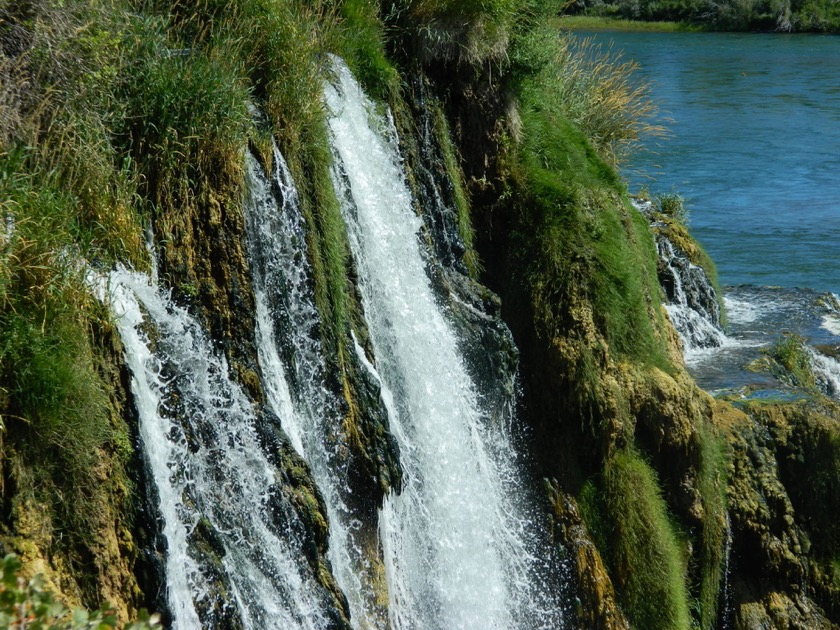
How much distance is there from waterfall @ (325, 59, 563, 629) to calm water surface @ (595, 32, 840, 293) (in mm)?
7364

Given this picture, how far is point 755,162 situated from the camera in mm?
25078

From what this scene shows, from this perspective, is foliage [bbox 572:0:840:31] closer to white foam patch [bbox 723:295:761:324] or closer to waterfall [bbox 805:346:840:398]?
white foam patch [bbox 723:295:761:324]

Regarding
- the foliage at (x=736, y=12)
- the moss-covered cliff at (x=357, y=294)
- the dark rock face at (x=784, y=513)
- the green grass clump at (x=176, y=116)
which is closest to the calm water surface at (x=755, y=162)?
the moss-covered cliff at (x=357, y=294)

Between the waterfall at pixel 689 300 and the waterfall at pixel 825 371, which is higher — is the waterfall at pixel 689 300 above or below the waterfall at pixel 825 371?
above

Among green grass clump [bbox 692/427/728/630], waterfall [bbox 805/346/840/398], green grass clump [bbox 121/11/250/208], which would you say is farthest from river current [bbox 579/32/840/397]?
green grass clump [bbox 121/11/250/208]

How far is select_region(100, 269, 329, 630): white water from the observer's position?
5.88 m

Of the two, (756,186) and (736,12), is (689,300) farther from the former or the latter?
(736,12)

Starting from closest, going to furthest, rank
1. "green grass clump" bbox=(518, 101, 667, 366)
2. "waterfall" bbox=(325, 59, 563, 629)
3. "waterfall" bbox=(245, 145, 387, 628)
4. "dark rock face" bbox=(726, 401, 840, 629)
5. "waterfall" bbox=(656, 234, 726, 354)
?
"waterfall" bbox=(245, 145, 387, 628) → "waterfall" bbox=(325, 59, 563, 629) → "green grass clump" bbox=(518, 101, 667, 366) → "dark rock face" bbox=(726, 401, 840, 629) → "waterfall" bbox=(656, 234, 726, 354)

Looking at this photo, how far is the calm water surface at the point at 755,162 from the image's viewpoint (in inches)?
760

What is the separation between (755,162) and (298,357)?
65.6ft

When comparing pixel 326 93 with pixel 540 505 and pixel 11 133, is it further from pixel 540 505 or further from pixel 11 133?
pixel 540 505

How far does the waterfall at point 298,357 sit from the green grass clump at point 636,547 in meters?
2.63

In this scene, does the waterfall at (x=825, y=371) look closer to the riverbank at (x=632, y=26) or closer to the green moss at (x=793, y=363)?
the green moss at (x=793, y=363)

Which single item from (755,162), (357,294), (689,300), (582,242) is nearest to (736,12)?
(755,162)
